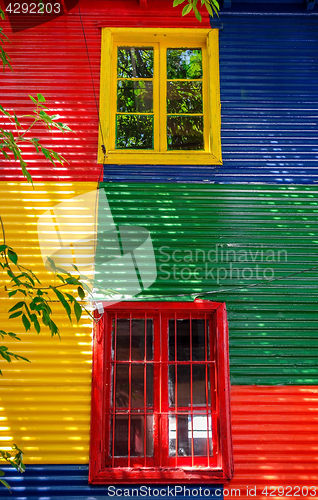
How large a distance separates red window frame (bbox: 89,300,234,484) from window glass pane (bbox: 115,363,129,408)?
8cm

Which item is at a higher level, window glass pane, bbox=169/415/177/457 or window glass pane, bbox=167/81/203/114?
window glass pane, bbox=167/81/203/114

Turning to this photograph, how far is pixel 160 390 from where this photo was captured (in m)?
4.84

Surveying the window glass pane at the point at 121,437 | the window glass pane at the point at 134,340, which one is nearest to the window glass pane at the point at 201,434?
the window glass pane at the point at 121,437

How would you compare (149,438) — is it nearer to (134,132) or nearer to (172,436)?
(172,436)

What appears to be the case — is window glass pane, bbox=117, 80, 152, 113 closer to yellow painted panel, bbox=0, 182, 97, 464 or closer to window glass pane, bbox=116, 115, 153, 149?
window glass pane, bbox=116, 115, 153, 149

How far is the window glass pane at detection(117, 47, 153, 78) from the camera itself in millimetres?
5914

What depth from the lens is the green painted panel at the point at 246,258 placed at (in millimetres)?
4965

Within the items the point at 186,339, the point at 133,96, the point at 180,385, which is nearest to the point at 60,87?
the point at 133,96

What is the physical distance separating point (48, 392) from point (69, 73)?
4100mm

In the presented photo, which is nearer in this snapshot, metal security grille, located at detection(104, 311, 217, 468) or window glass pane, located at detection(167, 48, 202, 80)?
metal security grille, located at detection(104, 311, 217, 468)

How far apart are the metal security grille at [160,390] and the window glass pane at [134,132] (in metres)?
2.25

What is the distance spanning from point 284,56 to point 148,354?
4.39 meters

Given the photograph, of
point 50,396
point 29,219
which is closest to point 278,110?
point 29,219

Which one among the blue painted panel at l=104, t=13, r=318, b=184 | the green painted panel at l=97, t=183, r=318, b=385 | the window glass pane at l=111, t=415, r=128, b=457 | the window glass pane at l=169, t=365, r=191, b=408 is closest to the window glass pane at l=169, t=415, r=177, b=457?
the window glass pane at l=169, t=365, r=191, b=408
